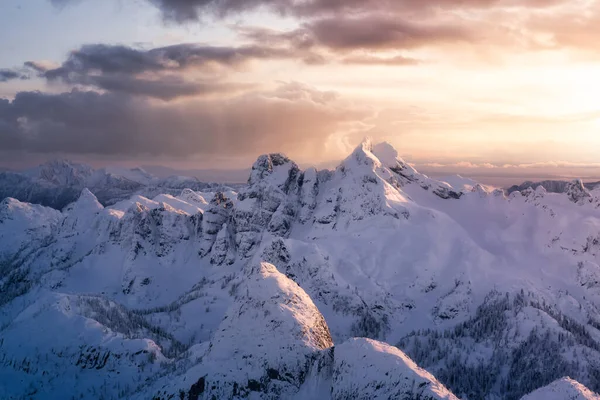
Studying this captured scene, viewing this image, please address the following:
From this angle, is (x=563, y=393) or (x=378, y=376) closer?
(x=563, y=393)

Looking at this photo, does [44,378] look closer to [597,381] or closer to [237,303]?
[237,303]

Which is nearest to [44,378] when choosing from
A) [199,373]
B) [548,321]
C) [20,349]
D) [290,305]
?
[20,349]

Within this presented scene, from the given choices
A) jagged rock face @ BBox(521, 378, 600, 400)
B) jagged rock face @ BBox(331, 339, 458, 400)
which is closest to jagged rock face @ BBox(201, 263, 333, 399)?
jagged rock face @ BBox(331, 339, 458, 400)

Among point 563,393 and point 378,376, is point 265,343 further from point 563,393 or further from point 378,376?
point 563,393

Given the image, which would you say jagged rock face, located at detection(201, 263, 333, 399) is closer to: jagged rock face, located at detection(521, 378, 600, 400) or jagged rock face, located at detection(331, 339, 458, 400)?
jagged rock face, located at detection(331, 339, 458, 400)

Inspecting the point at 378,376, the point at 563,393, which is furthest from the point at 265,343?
the point at 563,393

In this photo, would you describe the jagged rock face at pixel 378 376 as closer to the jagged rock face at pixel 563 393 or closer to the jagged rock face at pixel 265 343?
the jagged rock face at pixel 265 343
